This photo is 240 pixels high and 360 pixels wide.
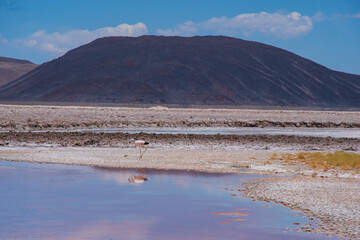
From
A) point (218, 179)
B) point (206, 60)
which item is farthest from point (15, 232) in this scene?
point (206, 60)

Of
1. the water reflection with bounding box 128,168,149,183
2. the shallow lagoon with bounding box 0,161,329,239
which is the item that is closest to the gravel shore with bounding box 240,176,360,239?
the shallow lagoon with bounding box 0,161,329,239

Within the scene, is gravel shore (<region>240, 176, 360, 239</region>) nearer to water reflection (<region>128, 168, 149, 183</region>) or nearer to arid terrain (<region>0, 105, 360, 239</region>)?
arid terrain (<region>0, 105, 360, 239</region>)

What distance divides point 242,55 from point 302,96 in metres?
23.4

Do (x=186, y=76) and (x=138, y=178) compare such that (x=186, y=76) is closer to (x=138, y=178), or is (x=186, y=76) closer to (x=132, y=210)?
(x=138, y=178)

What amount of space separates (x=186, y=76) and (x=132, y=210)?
12726 cm

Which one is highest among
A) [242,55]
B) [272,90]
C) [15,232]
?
[242,55]

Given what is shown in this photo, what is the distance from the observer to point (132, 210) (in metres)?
9.95

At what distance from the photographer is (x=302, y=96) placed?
136 m

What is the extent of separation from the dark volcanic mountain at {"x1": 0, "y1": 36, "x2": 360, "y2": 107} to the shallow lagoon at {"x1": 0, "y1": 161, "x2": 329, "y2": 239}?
362 ft

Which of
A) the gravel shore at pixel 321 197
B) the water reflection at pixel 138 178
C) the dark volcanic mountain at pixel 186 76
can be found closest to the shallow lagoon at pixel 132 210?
the water reflection at pixel 138 178

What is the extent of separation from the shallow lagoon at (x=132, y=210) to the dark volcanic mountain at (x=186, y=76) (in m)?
110

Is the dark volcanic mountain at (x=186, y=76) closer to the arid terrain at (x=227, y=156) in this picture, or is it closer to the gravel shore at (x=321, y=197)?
the arid terrain at (x=227, y=156)

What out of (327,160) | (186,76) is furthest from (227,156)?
(186,76)

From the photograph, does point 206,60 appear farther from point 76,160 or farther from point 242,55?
point 76,160
